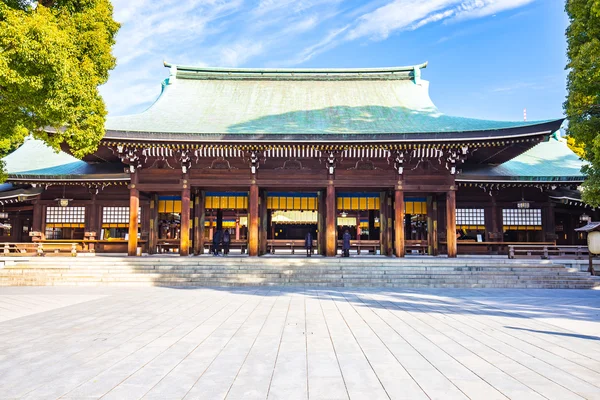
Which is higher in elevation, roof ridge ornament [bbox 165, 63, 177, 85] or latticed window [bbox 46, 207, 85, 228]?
roof ridge ornament [bbox 165, 63, 177, 85]

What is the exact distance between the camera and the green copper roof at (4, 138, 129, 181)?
19625mm

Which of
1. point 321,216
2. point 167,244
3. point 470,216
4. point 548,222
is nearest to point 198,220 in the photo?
point 167,244

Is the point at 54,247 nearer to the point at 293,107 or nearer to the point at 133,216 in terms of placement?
the point at 133,216

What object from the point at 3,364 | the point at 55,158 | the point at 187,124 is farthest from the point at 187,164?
the point at 3,364

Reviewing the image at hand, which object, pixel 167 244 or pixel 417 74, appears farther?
pixel 417 74

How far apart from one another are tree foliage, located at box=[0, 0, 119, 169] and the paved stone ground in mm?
4529

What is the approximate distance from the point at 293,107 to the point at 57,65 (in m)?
14.2

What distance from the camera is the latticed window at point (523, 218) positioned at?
70.4ft

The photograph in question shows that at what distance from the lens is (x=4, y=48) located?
8.07 meters

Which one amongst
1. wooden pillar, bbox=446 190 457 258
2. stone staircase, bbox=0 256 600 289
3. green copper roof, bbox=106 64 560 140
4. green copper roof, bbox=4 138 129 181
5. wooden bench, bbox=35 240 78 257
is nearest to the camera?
stone staircase, bbox=0 256 600 289

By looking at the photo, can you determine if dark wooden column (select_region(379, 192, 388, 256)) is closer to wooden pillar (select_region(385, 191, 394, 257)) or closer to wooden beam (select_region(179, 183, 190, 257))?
wooden pillar (select_region(385, 191, 394, 257))

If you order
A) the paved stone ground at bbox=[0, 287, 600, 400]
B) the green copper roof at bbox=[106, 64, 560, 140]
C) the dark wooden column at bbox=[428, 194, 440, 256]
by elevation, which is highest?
the green copper roof at bbox=[106, 64, 560, 140]

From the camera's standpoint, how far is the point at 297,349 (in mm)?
6184

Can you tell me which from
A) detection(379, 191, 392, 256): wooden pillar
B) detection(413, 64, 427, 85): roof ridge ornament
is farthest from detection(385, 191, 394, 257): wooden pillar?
detection(413, 64, 427, 85): roof ridge ornament
